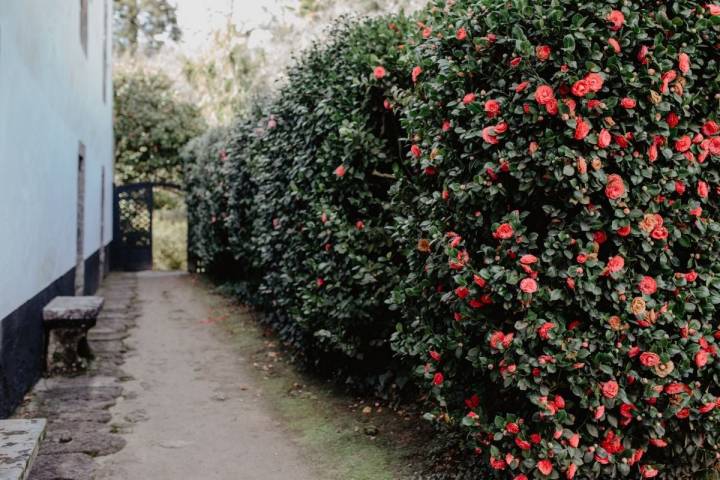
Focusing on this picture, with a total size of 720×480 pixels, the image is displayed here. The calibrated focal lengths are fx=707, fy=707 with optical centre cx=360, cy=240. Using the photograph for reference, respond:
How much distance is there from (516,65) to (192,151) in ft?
44.8

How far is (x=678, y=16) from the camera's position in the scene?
3.21m

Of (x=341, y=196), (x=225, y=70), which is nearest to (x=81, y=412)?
(x=341, y=196)

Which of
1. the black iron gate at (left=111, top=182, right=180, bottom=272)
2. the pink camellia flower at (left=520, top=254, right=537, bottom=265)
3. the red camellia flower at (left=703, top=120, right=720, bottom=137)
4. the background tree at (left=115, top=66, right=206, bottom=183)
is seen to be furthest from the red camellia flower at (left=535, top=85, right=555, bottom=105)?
the background tree at (left=115, top=66, right=206, bottom=183)

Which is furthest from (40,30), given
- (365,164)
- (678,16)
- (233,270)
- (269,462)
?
(233,270)

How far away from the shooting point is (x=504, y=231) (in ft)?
10.5

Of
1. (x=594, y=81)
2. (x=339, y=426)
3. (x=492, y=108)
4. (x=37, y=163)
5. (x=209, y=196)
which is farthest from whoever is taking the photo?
(x=209, y=196)

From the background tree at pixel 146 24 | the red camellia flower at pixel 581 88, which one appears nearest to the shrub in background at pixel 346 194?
the red camellia flower at pixel 581 88

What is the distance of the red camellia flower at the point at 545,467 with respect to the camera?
3145mm

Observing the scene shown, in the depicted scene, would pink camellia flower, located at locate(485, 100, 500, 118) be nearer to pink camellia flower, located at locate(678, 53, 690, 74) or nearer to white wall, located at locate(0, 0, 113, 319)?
pink camellia flower, located at locate(678, 53, 690, 74)

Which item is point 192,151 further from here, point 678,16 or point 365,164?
point 678,16

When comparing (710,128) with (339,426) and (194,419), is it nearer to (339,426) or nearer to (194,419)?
(339,426)

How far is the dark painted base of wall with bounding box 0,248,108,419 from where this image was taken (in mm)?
4949

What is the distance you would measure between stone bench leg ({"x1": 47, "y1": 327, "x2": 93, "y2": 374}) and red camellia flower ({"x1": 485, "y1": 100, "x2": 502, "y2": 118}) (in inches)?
192

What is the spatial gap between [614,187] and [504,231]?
0.50 m
